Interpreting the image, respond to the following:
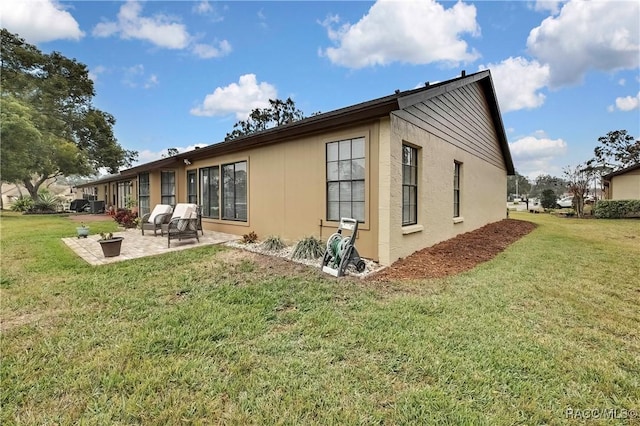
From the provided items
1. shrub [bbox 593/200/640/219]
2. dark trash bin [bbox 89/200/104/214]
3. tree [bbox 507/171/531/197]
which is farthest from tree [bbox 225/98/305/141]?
tree [bbox 507/171/531/197]

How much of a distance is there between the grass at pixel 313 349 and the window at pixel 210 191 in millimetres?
5176

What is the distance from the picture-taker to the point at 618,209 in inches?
685

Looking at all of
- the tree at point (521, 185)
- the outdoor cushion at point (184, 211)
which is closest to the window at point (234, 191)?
the outdoor cushion at point (184, 211)

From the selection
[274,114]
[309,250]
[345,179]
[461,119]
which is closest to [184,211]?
[309,250]

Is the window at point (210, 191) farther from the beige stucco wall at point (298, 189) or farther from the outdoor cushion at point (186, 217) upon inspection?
the beige stucco wall at point (298, 189)

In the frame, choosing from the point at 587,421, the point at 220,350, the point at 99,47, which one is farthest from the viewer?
the point at 99,47

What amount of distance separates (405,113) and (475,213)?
6.42m

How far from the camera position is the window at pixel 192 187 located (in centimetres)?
1065

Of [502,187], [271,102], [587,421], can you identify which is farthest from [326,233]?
[271,102]

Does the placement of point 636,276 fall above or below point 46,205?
below

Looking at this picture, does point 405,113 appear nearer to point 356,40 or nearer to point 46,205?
point 356,40

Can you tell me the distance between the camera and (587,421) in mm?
1816

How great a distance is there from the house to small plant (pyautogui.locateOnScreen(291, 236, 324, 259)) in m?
0.44

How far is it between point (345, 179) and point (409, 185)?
1537 millimetres
